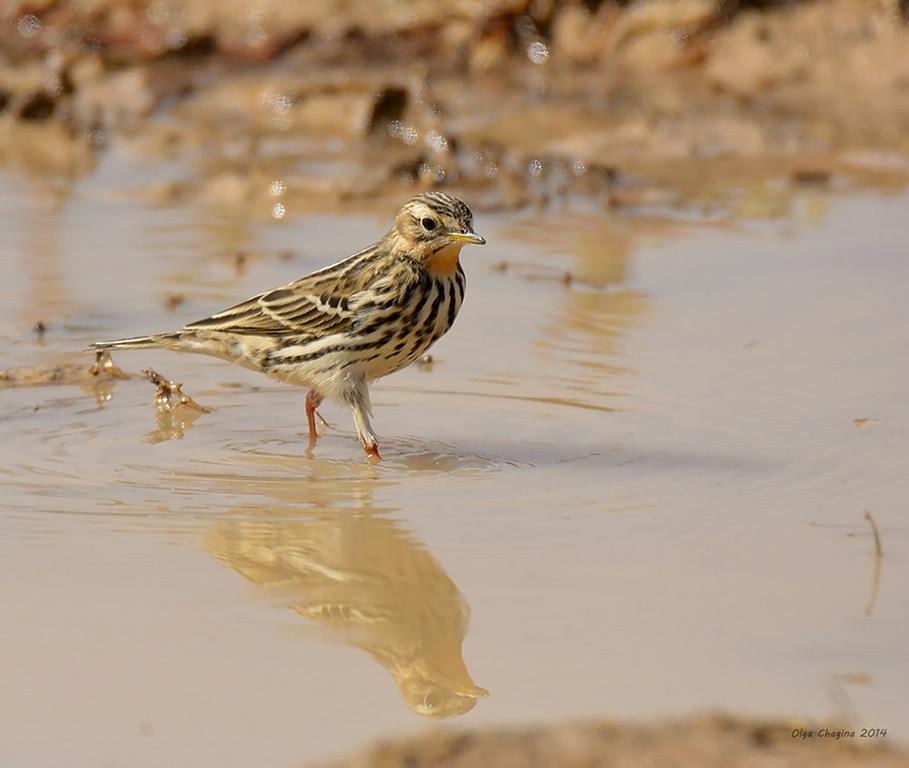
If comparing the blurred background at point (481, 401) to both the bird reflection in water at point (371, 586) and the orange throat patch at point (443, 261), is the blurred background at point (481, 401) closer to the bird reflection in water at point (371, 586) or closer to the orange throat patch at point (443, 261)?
the bird reflection in water at point (371, 586)

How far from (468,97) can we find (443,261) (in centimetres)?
725

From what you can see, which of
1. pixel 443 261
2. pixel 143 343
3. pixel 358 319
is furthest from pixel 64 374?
pixel 443 261

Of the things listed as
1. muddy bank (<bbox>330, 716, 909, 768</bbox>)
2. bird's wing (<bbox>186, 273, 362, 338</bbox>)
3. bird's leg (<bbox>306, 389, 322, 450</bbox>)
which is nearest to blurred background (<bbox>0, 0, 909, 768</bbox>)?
muddy bank (<bbox>330, 716, 909, 768</bbox>)

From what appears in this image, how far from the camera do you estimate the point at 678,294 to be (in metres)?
11.0

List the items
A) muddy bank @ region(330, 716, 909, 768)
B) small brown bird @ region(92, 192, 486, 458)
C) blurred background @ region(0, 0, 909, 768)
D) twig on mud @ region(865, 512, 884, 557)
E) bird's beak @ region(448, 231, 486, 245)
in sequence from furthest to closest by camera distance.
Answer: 1. bird's beak @ region(448, 231, 486, 245)
2. small brown bird @ region(92, 192, 486, 458)
3. twig on mud @ region(865, 512, 884, 557)
4. blurred background @ region(0, 0, 909, 768)
5. muddy bank @ region(330, 716, 909, 768)

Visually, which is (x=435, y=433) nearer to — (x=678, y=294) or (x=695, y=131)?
(x=678, y=294)

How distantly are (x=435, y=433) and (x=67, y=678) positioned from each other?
3.48 m

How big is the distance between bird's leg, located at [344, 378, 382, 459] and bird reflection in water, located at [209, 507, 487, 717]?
3.83 feet

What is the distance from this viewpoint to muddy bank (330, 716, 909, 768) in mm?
4746

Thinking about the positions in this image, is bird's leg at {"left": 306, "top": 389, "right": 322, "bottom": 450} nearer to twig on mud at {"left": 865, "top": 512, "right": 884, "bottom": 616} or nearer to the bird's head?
the bird's head

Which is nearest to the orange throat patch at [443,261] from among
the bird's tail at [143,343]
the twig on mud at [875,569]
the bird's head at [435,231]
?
the bird's head at [435,231]

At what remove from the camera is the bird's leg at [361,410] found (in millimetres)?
8406

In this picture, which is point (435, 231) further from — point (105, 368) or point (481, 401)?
point (105, 368)

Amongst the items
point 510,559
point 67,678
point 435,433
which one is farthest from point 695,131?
point 67,678
